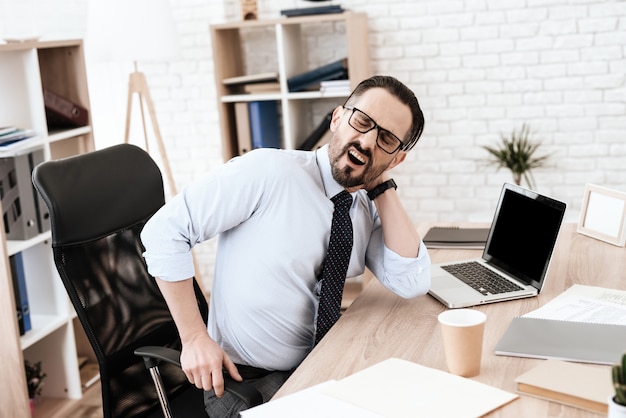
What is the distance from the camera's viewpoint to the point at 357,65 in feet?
12.6

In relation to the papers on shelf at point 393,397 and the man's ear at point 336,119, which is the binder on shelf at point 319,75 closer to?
the man's ear at point 336,119

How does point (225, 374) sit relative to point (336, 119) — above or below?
below

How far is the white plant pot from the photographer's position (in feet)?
3.73

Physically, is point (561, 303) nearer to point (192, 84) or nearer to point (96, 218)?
point (96, 218)

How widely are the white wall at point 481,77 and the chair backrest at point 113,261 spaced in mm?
2231

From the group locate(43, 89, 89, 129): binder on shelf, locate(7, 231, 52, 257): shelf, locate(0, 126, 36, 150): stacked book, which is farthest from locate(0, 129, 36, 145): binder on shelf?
locate(7, 231, 52, 257): shelf

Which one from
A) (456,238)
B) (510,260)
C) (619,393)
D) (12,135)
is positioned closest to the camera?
(619,393)

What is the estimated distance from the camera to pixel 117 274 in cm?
202

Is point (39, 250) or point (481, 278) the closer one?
point (481, 278)

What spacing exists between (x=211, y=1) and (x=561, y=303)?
2.96 metres

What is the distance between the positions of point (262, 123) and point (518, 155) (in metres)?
1.31

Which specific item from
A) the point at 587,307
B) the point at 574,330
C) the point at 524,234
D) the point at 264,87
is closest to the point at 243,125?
the point at 264,87

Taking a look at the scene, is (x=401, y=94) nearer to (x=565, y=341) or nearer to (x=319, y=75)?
(x=565, y=341)

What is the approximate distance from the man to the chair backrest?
20 centimetres
